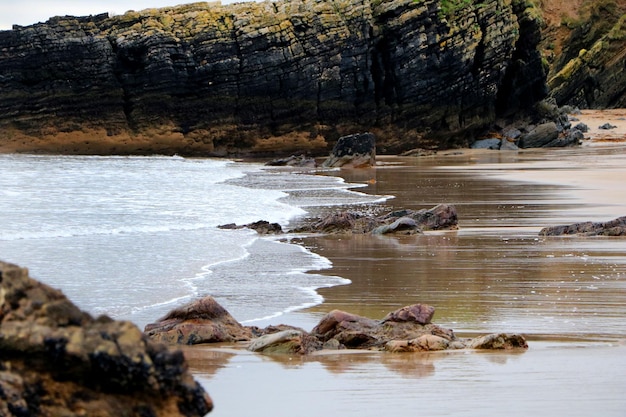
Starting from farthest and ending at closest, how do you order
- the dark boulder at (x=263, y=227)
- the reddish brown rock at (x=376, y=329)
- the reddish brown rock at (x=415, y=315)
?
the dark boulder at (x=263, y=227) < the reddish brown rock at (x=415, y=315) < the reddish brown rock at (x=376, y=329)

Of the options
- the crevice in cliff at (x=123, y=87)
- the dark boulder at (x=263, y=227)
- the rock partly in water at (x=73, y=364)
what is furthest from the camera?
the crevice in cliff at (x=123, y=87)

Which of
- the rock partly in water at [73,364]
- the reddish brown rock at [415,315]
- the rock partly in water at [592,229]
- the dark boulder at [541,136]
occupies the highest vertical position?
the rock partly in water at [73,364]

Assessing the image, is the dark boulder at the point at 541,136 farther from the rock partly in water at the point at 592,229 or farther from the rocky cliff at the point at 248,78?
the rock partly in water at the point at 592,229

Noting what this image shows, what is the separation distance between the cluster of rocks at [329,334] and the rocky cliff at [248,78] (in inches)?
1044

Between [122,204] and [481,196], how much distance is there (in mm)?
5270

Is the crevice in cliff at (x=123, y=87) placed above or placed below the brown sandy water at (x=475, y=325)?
above

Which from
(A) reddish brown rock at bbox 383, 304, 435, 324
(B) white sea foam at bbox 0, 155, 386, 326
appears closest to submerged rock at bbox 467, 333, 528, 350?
(A) reddish brown rock at bbox 383, 304, 435, 324

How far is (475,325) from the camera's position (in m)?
5.38

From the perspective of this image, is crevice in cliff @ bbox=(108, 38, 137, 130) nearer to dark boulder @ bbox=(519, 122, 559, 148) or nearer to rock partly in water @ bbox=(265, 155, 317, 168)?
rock partly in water @ bbox=(265, 155, 317, 168)

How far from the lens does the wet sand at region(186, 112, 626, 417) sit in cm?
353

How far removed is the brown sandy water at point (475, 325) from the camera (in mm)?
3525

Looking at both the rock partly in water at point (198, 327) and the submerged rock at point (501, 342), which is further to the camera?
the rock partly in water at point (198, 327)

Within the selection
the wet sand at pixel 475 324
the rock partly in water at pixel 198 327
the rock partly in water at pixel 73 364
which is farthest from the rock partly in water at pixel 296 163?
the rock partly in water at pixel 73 364

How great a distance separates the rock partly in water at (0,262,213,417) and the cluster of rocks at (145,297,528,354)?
91.6 inches
